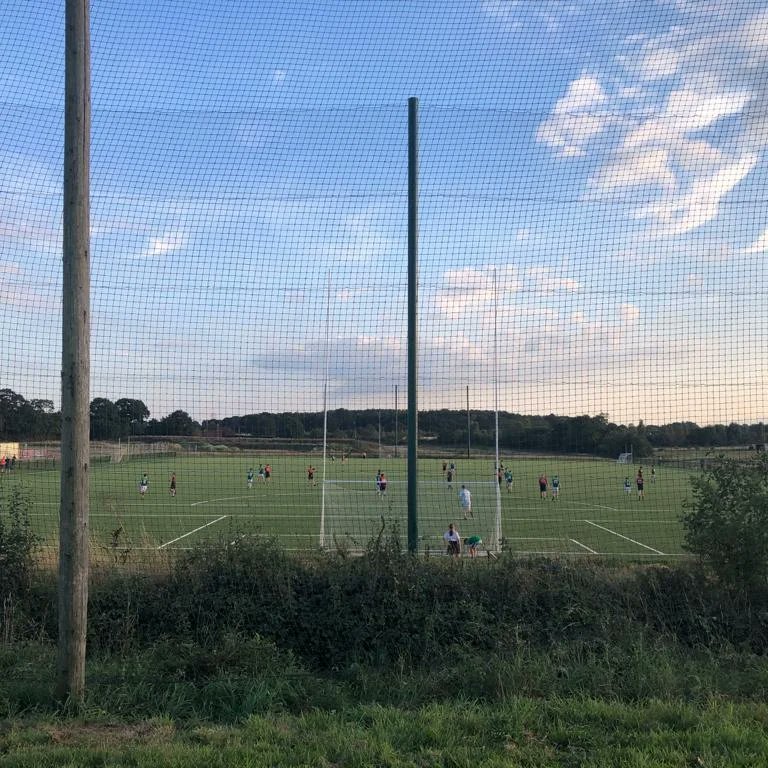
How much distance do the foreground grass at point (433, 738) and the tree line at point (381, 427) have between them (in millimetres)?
3859

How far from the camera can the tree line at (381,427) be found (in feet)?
26.5

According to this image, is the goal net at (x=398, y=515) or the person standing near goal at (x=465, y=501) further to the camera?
the person standing near goal at (x=465, y=501)

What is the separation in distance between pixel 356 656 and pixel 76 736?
2509mm

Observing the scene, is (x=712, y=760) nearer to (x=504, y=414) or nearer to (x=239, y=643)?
(x=239, y=643)

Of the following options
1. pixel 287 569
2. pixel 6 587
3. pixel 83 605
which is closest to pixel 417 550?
pixel 287 569

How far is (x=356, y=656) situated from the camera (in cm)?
621

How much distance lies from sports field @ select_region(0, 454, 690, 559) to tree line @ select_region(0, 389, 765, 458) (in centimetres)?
73

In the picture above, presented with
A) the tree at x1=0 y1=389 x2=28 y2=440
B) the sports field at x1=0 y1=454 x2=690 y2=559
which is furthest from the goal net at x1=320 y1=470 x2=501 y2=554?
the tree at x1=0 y1=389 x2=28 y2=440

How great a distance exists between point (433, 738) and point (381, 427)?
578 cm

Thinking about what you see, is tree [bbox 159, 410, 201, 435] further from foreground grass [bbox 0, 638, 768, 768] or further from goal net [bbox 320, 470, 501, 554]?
foreground grass [bbox 0, 638, 768, 768]

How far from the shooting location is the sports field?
30.3 ft

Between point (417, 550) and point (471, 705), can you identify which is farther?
point (417, 550)

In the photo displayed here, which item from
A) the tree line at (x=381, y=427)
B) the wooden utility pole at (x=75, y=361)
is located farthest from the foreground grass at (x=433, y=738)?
the tree line at (x=381, y=427)

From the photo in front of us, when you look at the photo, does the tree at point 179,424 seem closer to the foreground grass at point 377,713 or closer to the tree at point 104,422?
the tree at point 104,422
